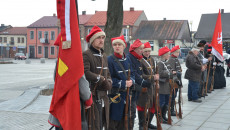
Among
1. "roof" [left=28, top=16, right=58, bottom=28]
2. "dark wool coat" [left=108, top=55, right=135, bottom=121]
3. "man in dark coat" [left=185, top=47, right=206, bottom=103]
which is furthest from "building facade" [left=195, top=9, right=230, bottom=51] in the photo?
"dark wool coat" [left=108, top=55, right=135, bottom=121]

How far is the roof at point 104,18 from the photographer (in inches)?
2361

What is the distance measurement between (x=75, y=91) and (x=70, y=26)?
785 millimetres

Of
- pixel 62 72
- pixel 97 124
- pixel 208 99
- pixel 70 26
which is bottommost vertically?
pixel 208 99

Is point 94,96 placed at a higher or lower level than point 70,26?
lower

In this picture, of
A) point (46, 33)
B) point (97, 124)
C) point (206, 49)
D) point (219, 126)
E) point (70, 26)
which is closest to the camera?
point (70, 26)

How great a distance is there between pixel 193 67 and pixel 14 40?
68.8 meters

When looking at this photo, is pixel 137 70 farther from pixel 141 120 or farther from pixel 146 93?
pixel 141 120

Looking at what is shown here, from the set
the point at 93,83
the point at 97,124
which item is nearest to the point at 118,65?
the point at 93,83

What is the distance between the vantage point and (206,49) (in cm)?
1260

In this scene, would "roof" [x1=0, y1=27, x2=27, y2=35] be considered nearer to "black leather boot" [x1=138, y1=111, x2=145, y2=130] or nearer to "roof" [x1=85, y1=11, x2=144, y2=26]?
"roof" [x1=85, y1=11, x2=144, y2=26]

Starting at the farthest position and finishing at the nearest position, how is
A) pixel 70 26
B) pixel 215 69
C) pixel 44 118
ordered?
pixel 215 69
pixel 44 118
pixel 70 26

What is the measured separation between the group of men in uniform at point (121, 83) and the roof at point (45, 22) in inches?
2450

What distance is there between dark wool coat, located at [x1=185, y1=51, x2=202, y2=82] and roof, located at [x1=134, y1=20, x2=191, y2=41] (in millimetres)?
46495

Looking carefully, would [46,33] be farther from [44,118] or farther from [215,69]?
[44,118]
